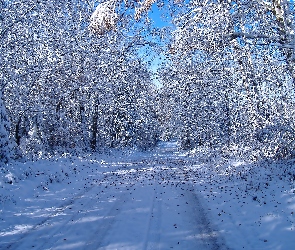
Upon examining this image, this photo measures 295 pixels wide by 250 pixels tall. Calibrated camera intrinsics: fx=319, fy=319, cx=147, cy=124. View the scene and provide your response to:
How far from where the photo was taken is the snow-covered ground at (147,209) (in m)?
7.21

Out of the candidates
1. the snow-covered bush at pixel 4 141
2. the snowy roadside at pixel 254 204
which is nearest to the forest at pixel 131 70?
the snow-covered bush at pixel 4 141

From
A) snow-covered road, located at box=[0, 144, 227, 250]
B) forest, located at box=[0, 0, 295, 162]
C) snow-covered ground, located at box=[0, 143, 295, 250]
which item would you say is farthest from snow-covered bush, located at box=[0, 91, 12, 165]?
snow-covered road, located at box=[0, 144, 227, 250]

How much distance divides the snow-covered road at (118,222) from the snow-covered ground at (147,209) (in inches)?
0.9

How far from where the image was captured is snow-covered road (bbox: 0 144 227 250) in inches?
278

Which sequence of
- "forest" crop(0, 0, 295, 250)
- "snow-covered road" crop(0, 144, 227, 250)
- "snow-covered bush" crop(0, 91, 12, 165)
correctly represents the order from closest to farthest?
1. "snow-covered road" crop(0, 144, 227, 250)
2. "forest" crop(0, 0, 295, 250)
3. "snow-covered bush" crop(0, 91, 12, 165)

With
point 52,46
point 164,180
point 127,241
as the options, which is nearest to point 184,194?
point 164,180

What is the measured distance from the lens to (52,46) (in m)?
21.3

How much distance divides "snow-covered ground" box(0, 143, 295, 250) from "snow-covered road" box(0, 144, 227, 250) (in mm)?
22

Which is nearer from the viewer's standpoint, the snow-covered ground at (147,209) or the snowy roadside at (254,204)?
the snow-covered ground at (147,209)

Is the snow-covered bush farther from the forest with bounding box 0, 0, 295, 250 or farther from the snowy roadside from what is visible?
the snowy roadside

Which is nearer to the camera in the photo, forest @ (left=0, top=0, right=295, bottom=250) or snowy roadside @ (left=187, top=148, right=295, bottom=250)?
snowy roadside @ (left=187, top=148, right=295, bottom=250)

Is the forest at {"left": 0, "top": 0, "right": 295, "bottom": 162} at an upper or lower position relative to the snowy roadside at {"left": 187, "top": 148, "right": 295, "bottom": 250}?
upper

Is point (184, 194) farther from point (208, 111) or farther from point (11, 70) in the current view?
point (208, 111)

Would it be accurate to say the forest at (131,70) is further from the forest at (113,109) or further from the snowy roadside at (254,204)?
the snowy roadside at (254,204)
